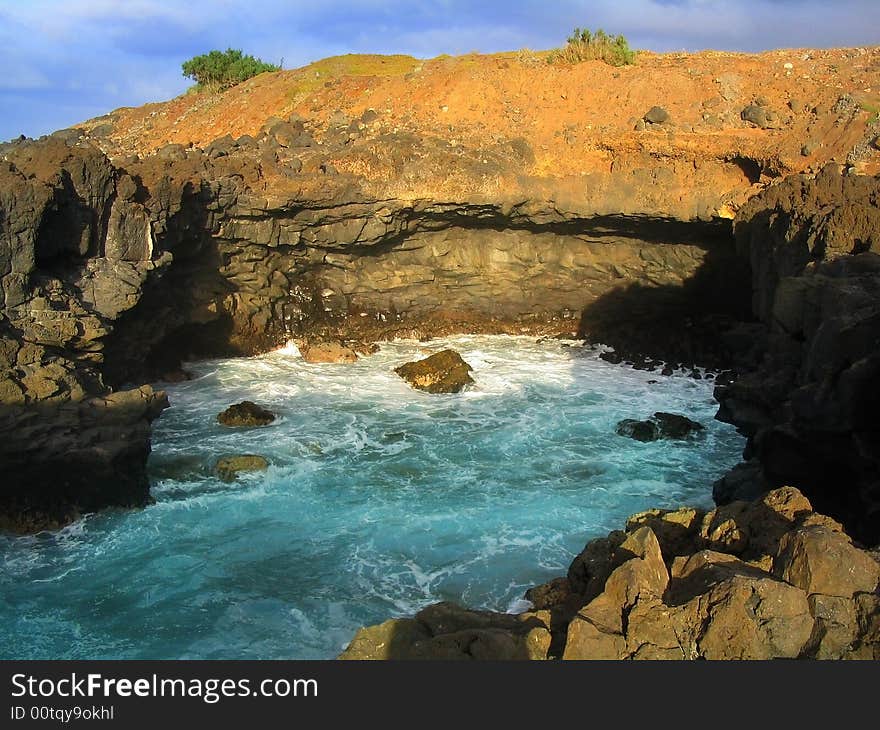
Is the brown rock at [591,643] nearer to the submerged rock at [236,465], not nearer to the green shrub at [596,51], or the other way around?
the submerged rock at [236,465]

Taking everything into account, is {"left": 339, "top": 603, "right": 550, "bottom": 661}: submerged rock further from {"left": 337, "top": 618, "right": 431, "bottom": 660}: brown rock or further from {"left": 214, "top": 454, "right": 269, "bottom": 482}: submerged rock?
{"left": 214, "top": 454, "right": 269, "bottom": 482}: submerged rock

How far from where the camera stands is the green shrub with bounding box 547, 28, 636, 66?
30094 millimetres

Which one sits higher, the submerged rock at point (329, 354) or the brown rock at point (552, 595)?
the submerged rock at point (329, 354)

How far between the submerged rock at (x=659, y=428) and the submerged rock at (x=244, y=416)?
352 inches

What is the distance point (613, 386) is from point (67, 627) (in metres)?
16.0

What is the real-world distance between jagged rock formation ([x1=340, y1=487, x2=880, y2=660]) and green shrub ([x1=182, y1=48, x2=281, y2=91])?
33538 millimetres

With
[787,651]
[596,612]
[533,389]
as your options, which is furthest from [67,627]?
[533,389]

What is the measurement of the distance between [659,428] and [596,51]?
55.6 feet

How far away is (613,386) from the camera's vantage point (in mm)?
23750

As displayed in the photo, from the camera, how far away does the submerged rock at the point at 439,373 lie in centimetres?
2327

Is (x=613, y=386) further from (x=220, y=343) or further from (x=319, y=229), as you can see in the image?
(x=220, y=343)

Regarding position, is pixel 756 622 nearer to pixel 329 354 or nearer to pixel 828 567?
pixel 828 567

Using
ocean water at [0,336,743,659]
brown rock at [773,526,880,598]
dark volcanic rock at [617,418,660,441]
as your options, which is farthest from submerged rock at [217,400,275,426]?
brown rock at [773,526,880,598]

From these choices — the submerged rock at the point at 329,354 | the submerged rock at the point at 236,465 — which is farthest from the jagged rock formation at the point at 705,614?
the submerged rock at the point at 329,354
